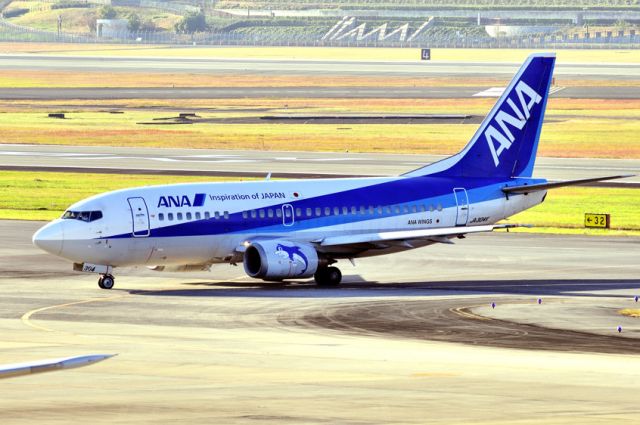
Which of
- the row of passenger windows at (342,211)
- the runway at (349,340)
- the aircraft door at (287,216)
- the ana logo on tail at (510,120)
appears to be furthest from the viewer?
the ana logo on tail at (510,120)

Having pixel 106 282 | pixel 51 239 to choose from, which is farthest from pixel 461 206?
pixel 51 239

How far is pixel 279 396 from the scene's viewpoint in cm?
3025

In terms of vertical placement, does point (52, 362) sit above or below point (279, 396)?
above

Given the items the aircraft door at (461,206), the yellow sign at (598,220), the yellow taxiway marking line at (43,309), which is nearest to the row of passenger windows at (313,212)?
the aircraft door at (461,206)

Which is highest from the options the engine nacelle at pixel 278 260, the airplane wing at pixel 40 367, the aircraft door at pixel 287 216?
the airplane wing at pixel 40 367

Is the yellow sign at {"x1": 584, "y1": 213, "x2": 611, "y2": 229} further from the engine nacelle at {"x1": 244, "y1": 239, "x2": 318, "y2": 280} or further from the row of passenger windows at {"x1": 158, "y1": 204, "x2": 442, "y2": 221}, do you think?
the engine nacelle at {"x1": 244, "y1": 239, "x2": 318, "y2": 280}

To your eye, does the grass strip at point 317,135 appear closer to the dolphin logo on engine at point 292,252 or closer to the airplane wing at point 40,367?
the dolphin logo on engine at point 292,252

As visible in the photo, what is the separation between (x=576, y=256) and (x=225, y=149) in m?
64.3

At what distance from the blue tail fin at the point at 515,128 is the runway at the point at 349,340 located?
4438mm

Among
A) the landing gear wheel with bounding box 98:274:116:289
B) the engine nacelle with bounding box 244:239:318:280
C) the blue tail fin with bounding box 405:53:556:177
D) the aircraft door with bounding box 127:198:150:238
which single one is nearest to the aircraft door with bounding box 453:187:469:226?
the blue tail fin with bounding box 405:53:556:177

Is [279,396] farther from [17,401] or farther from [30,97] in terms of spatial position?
[30,97]

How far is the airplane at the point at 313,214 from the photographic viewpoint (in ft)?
179

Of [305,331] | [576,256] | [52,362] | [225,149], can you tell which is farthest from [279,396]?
[225,149]

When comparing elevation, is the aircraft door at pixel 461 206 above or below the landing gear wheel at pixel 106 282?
above
